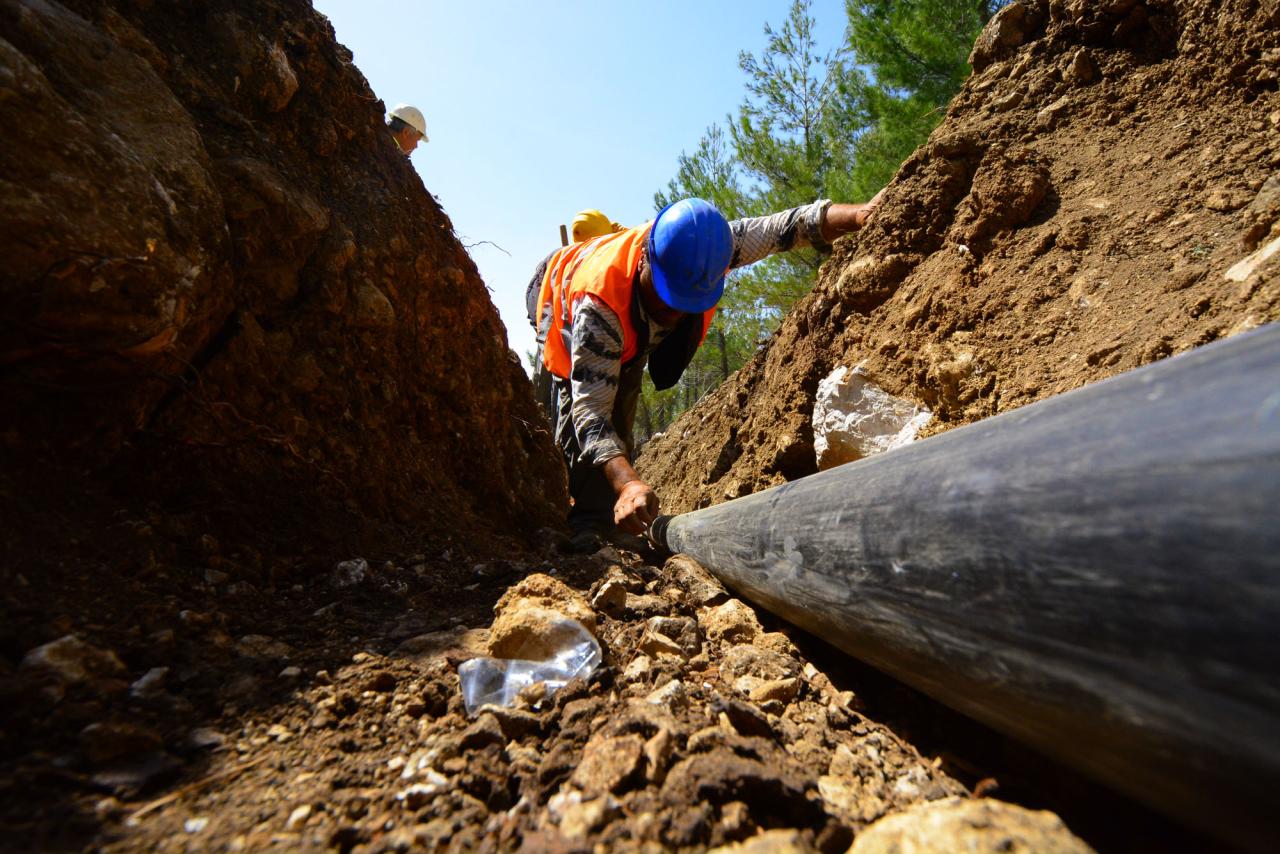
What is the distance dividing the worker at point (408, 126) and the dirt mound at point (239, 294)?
1.83 meters

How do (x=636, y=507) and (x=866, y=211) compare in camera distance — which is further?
(x=866, y=211)

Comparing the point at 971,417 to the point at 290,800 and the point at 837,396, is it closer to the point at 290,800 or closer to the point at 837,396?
the point at 837,396

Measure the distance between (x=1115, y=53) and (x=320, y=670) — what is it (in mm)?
3683

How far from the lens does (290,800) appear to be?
0.93m

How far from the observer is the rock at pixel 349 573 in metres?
1.98

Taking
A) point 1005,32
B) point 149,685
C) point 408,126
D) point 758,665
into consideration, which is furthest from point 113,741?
point 408,126

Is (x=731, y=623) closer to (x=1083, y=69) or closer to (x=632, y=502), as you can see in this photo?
(x=632, y=502)

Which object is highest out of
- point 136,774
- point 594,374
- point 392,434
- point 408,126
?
point 408,126

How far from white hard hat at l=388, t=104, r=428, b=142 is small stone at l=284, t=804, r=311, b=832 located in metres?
5.75

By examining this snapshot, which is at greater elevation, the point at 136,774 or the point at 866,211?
the point at 866,211

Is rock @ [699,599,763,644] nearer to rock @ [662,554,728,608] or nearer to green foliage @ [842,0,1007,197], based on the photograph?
rock @ [662,554,728,608]

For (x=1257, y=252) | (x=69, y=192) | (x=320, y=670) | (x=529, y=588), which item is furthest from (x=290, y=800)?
(x=1257, y=252)

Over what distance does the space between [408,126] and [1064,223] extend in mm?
5086

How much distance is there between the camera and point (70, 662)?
1065mm
